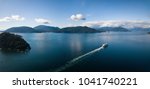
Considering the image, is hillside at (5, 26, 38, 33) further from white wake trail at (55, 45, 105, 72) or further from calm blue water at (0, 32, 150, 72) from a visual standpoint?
white wake trail at (55, 45, 105, 72)

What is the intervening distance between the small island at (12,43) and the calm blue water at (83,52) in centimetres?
18

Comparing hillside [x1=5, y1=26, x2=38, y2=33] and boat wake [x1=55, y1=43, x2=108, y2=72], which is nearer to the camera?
boat wake [x1=55, y1=43, x2=108, y2=72]

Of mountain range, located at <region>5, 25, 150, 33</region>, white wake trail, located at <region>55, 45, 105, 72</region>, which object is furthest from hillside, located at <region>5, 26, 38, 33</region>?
white wake trail, located at <region>55, 45, 105, 72</region>

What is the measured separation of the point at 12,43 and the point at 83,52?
2.25m

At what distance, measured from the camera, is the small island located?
720 centimetres

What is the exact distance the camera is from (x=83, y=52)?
282 inches

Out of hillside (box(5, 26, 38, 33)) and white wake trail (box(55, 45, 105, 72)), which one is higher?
hillside (box(5, 26, 38, 33))

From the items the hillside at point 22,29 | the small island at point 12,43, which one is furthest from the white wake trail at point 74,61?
the hillside at point 22,29

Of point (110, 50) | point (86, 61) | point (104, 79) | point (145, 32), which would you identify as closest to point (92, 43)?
point (110, 50)

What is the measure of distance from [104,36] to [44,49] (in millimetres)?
2173

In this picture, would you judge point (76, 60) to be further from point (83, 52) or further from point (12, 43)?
point (12, 43)

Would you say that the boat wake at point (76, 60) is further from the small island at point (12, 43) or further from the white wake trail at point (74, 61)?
the small island at point (12, 43)

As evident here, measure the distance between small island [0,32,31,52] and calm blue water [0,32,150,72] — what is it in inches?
7.3

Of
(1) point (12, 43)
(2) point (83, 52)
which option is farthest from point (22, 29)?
(2) point (83, 52)
